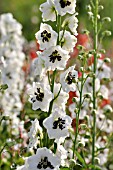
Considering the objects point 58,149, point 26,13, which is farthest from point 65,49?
point 26,13

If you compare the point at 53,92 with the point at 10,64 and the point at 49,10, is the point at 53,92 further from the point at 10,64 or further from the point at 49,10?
the point at 10,64

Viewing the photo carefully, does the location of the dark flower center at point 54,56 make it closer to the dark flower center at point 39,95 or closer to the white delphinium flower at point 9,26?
the dark flower center at point 39,95

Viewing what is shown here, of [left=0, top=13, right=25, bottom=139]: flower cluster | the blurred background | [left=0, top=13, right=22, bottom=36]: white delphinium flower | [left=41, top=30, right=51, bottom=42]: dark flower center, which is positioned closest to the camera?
[left=41, top=30, right=51, bottom=42]: dark flower center

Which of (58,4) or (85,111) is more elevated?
(58,4)

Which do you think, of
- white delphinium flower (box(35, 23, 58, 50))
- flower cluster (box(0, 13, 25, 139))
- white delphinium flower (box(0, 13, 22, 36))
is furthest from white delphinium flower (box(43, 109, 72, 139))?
white delphinium flower (box(0, 13, 22, 36))

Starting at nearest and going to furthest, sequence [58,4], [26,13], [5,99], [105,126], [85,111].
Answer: [58,4] < [85,111] < [105,126] < [5,99] < [26,13]

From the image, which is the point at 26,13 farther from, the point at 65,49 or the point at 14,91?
the point at 65,49

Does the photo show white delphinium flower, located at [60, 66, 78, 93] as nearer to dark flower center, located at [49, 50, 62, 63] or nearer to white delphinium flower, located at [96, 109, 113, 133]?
dark flower center, located at [49, 50, 62, 63]
